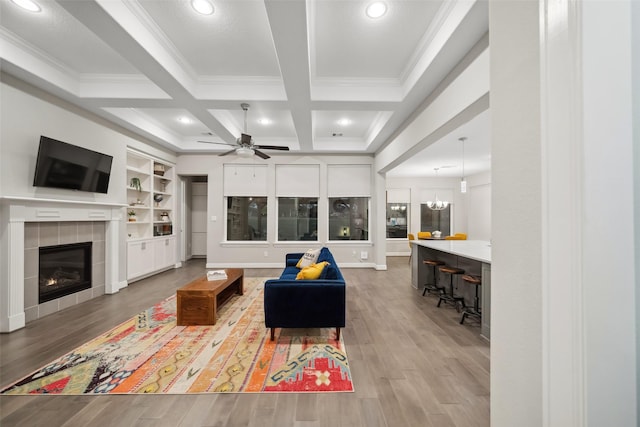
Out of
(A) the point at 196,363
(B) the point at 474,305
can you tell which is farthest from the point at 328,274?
(B) the point at 474,305

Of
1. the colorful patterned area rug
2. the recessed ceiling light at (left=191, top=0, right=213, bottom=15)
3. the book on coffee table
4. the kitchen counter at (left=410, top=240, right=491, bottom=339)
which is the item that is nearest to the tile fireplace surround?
the colorful patterned area rug

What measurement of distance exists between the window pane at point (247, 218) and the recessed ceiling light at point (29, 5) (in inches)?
180

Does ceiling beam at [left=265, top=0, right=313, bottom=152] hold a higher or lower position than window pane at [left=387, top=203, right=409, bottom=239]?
higher

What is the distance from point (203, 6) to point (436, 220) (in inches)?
355

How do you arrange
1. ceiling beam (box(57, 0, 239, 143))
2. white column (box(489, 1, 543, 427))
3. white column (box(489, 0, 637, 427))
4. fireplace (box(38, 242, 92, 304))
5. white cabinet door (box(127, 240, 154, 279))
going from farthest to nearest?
1. white cabinet door (box(127, 240, 154, 279))
2. fireplace (box(38, 242, 92, 304))
3. ceiling beam (box(57, 0, 239, 143))
4. white column (box(489, 1, 543, 427))
5. white column (box(489, 0, 637, 427))

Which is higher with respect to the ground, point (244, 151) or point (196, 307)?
point (244, 151)

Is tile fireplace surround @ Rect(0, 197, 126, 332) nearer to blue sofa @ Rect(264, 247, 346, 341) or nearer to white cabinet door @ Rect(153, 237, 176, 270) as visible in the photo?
white cabinet door @ Rect(153, 237, 176, 270)

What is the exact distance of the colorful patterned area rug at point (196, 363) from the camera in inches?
79.0

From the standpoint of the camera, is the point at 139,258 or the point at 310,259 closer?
the point at 310,259

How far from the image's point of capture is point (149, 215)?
5.54 m

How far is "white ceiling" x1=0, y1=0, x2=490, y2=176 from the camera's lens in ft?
7.59

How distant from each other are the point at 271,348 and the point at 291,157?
487cm

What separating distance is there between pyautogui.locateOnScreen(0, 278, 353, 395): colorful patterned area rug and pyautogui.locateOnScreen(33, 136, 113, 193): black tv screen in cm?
217

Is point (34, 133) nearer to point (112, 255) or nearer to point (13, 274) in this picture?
point (13, 274)
